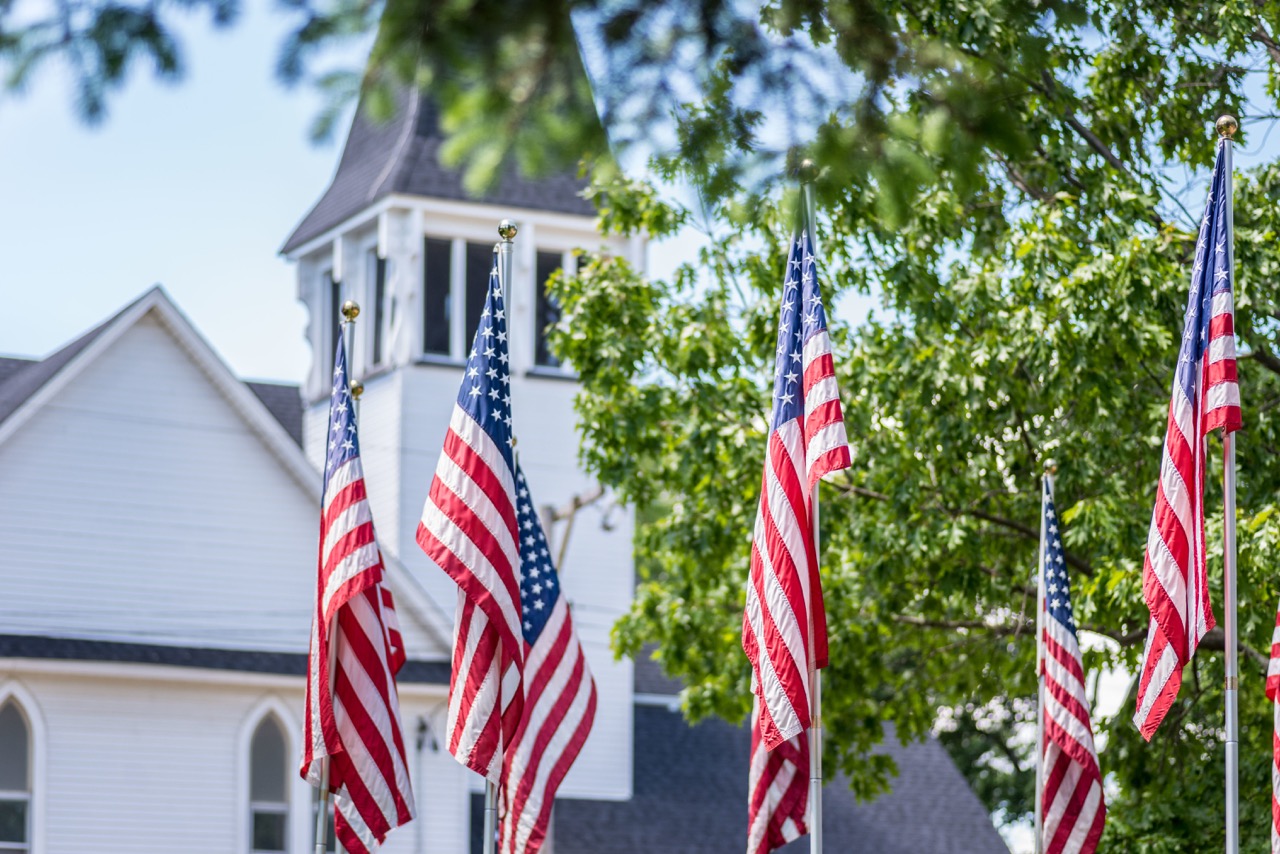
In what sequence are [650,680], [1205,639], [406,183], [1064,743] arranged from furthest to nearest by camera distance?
[650,680], [406,183], [1205,639], [1064,743]

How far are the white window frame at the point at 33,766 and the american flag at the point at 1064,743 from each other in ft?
43.9

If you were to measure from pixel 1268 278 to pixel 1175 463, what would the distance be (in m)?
4.04

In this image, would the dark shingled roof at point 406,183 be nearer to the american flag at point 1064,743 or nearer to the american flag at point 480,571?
the american flag at point 1064,743

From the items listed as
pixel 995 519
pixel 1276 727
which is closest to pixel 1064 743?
pixel 1276 727

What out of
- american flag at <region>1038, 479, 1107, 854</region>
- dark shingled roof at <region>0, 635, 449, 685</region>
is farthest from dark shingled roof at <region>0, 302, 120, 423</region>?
american flag at <region>1038, 479, 1107, 854</region>

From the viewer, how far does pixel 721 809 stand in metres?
31.0

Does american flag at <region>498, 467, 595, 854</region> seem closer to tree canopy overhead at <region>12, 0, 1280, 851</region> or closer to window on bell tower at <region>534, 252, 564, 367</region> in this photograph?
tree canopy overhead at <region>12, 0, 1280, 851</region>

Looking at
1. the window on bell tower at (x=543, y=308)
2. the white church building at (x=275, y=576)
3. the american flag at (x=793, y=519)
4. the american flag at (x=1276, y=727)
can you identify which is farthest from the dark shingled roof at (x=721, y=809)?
the american flag at (x=793, y=519)

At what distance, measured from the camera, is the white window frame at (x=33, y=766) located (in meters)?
24.6

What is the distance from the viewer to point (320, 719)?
14.9 metres

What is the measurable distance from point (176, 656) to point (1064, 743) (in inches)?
527

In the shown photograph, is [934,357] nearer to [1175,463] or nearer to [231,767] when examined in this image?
[1175,463]

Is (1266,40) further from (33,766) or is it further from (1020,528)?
(33,766)

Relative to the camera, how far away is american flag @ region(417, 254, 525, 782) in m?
13.9
